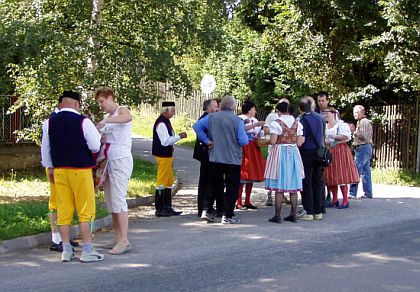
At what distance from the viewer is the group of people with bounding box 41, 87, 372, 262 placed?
23.1ft

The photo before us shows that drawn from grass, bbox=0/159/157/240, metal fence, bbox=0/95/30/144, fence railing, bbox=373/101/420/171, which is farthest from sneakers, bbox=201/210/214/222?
fence railing, bbox=373/101/420/171

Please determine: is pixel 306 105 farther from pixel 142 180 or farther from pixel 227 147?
pixel 142 180

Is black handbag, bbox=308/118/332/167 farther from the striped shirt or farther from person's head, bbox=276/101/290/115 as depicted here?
the striped shirt

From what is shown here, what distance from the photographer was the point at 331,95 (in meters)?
18.7

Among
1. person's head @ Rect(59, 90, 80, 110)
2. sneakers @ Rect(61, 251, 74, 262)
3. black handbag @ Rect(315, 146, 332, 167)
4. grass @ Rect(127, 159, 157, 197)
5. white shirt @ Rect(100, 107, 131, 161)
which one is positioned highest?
person's head @ Rect(59, 90, 80, 110)

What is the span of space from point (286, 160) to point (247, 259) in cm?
260

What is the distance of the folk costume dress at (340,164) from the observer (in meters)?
11.2

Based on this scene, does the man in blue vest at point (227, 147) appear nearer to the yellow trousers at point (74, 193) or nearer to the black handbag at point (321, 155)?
the black handbag at point (321, 155)

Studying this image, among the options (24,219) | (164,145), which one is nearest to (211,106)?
(164,145)

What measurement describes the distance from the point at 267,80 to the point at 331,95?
10.2m

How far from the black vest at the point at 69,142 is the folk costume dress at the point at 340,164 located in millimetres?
5352

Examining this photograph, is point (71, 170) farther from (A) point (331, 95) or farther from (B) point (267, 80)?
(B) point (267, 80)

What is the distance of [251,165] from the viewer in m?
11.0

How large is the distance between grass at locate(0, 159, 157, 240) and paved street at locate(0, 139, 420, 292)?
68cm
